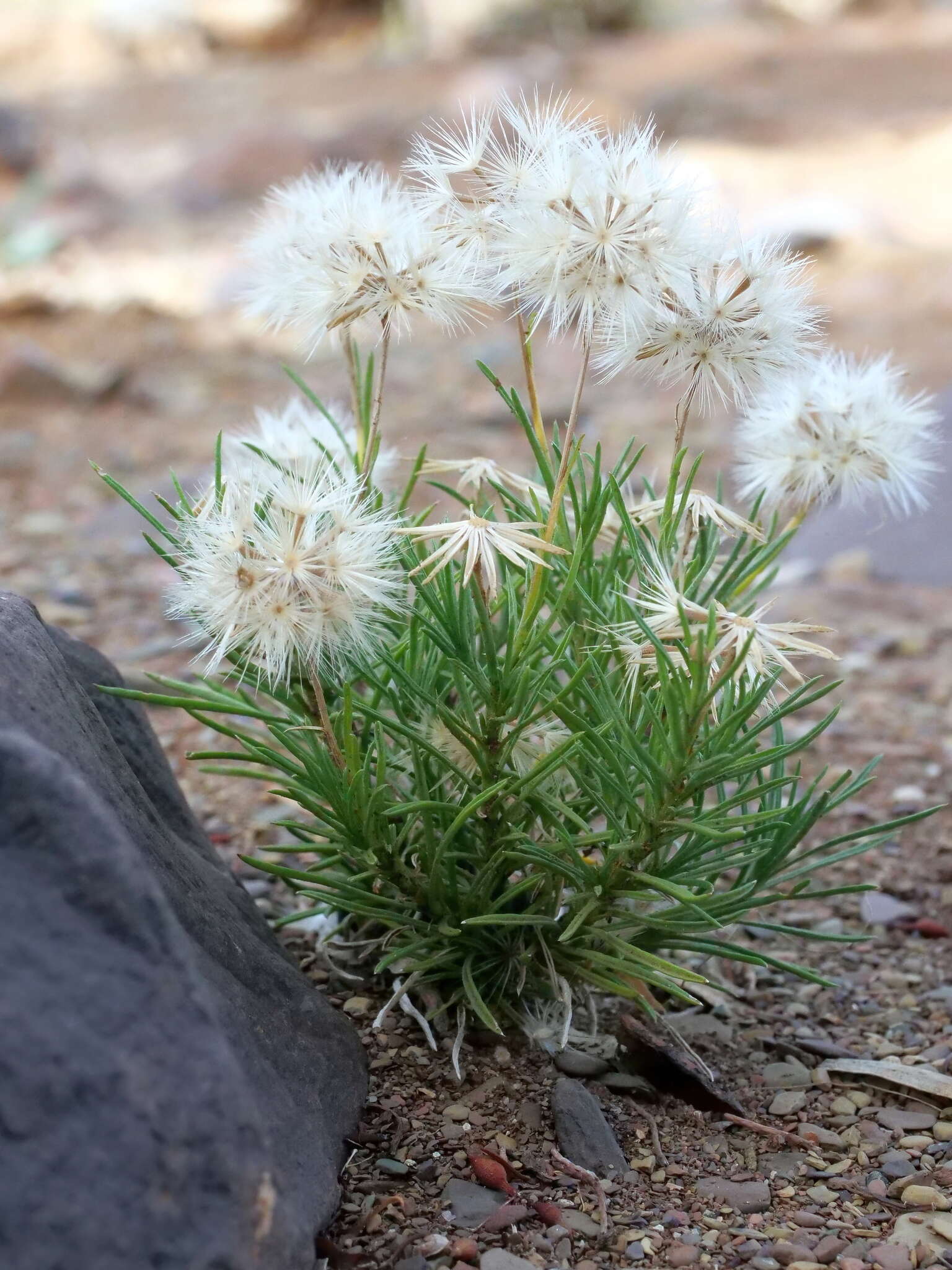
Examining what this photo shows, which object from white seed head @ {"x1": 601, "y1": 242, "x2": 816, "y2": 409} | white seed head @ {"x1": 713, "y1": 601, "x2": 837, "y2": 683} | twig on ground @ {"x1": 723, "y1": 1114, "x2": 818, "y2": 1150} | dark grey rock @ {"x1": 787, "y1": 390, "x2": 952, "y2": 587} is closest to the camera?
white seed head @ {"x1": 713, "y1": 601, "x2": 837, "y2": 683}

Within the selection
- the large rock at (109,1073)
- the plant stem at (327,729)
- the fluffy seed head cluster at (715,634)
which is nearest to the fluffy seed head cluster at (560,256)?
the fluffy seed head cluster at (715,634)

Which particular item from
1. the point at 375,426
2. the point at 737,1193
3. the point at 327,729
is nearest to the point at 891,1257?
the point at 737,1193

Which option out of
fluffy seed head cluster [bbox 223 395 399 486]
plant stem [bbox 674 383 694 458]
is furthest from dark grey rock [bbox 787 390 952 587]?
plant stem [bbox 674 383 694 458]

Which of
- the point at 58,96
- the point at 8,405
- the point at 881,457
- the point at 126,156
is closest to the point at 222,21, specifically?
the point at 58,96

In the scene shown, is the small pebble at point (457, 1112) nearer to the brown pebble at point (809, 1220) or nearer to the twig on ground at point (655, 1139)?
the twig on ground at point (655, 1139)

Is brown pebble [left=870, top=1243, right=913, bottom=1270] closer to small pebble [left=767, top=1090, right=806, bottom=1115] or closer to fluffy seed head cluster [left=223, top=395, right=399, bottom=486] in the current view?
small pebble [left=767, top=1090, right=806, bottom=1115]
